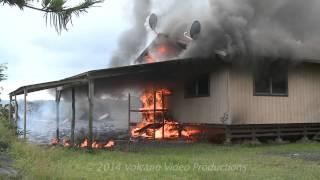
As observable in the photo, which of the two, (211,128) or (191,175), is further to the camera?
(211,128)

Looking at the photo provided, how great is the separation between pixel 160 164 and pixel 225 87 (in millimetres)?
6760

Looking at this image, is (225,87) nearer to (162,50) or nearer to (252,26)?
(252,26)

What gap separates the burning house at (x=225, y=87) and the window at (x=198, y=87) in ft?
0.12

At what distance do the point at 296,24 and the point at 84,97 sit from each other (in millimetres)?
9313

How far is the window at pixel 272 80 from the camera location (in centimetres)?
1669

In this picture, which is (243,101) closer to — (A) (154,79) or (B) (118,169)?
(A) (154,79)

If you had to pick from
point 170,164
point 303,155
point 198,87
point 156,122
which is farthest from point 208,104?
point 170,164

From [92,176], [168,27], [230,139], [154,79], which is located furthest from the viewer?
[168,27]

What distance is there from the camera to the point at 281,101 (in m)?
17.0

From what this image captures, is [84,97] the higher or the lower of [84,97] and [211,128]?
the higher

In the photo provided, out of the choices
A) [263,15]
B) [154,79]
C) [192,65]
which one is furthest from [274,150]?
[263,15]

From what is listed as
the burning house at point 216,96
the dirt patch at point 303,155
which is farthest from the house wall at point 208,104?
the dirt patch at point 303,155

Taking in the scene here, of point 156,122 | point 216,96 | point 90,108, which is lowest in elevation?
point 156,122

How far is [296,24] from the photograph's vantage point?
1939 cm
